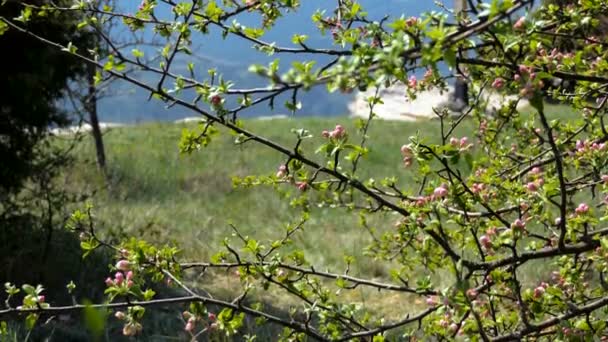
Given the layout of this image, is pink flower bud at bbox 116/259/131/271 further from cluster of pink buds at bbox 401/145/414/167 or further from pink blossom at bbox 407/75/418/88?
pink blossom at bbox 407/75/418/88

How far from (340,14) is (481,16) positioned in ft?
5.22

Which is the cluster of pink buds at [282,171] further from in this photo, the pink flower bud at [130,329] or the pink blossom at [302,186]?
the pink flower bud at [130,329]

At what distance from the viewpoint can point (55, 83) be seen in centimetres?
579

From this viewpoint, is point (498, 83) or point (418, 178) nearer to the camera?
point (498, 83)

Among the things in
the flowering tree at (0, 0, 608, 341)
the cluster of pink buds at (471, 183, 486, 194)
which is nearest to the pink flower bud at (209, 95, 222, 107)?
the flowering tree at (0, 0, 608, 341)

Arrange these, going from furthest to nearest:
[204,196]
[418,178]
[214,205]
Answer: [204,196] < [214,205] < [418,178]

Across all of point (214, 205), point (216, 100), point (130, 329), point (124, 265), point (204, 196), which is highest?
point (204, 196)

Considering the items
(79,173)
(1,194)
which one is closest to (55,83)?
(1,194)

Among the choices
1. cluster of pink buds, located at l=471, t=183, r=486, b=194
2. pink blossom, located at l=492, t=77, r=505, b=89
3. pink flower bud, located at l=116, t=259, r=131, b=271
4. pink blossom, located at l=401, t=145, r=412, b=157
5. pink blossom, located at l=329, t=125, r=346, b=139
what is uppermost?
pink blossom, located at l=492, t=77, r=505, b=89

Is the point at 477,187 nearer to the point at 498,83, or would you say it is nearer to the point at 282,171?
the point at 498,83

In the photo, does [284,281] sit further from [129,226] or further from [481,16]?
[129,226]

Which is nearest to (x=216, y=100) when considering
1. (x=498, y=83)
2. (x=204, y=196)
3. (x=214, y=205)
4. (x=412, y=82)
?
(x=498, y=83)

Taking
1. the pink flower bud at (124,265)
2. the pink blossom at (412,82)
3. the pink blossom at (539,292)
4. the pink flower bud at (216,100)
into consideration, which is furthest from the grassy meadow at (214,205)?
the pink flower bud at (216,100)

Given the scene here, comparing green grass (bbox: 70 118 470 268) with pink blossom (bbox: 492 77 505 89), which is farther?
green grass (bbox: 70 118 470 268)
